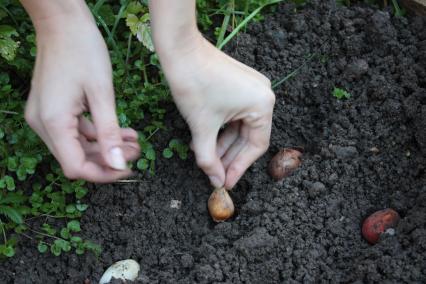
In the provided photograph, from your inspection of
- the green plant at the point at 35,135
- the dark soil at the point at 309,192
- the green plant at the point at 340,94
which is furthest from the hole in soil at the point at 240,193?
the green plant at the point at 340,94

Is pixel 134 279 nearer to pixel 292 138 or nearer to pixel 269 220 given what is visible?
pixel 269 220

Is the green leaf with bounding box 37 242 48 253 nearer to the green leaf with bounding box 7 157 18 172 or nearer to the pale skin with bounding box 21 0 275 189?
the green leaf with bounding box 7 157 18 172

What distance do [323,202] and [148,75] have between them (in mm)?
748

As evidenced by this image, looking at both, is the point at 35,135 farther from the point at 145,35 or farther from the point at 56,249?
the point at 145,35

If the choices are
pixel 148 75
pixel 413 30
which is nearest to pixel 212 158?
pixel 148 75

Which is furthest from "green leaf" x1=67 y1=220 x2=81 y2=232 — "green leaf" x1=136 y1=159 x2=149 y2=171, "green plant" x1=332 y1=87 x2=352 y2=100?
"green plant" x1=332 y1=87 x2=352 y2=100

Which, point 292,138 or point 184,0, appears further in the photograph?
point 292,138

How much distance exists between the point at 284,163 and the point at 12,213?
2.75 feet

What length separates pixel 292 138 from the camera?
2324 mm

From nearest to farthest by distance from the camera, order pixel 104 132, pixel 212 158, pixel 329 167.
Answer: pixel 104 132
pixel 212 158
pixel 329 167

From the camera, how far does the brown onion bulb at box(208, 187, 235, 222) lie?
2111mm

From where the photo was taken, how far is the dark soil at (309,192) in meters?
1.99

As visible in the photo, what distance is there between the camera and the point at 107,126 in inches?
64.9

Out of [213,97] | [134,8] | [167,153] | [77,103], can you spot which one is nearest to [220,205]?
[167,153]
